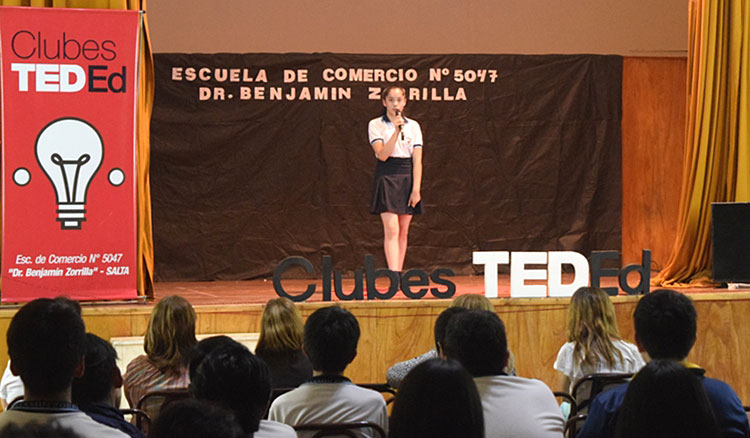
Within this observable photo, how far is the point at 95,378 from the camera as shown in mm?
2768

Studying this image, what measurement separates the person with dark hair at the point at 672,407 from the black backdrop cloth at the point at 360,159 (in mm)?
7045

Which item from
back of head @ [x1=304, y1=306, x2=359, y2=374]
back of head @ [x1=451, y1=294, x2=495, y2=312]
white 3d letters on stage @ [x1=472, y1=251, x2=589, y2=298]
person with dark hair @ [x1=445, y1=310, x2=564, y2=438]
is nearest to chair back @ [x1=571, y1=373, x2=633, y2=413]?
back of head @ [x1=451, y1=294, x2=495, y2=312]

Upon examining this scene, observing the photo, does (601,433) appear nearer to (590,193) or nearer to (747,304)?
(747,304)

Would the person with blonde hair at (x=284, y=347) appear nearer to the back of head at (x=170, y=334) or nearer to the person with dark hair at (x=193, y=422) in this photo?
the back of head at (x=170, y=334)

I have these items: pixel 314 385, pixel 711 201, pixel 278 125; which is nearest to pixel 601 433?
pixel 314 385

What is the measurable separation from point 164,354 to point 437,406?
224cm

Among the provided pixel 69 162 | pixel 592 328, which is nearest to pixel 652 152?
pixel 592 328

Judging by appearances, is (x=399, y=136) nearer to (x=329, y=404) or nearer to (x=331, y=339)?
(x=331, y=339)

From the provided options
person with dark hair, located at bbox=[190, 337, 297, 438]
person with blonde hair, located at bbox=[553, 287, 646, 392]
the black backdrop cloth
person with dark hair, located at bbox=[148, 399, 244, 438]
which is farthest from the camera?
the black backdrop cloth

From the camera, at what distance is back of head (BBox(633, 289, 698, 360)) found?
2.91 metres

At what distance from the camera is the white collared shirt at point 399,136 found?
23.3 feet

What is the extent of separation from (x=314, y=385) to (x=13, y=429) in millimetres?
1204

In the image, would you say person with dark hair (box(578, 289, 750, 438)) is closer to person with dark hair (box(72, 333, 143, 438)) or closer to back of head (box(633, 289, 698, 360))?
back of head (box(633, 289, 698, 360))

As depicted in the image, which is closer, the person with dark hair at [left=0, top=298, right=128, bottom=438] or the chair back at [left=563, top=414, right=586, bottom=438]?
the person with dark hair at [left=0, top=298, right=128, bottom=438]
